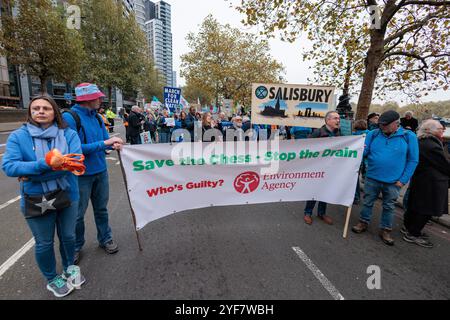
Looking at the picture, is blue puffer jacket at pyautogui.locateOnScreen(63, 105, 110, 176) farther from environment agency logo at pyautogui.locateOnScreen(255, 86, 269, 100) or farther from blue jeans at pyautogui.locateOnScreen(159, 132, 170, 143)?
blue jeans at pyautogui.locateOnScreen(159, 132, 170, 143)

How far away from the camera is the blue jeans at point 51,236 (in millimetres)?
2141

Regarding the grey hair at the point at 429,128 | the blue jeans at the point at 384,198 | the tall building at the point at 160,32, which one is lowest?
the blue jeans at the point at 384,198

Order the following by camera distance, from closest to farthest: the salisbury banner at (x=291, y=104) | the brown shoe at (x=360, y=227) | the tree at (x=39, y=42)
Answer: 1. the brown shoe at (x=360, y=227)
2. the salisbury banner at (x=291, y=104)
3. the tree at (x=39, y=42)

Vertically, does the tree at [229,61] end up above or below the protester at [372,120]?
above

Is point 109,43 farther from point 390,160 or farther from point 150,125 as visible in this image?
point 390,160

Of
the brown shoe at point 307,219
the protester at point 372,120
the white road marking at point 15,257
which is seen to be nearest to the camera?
the white road marking at point 15,257

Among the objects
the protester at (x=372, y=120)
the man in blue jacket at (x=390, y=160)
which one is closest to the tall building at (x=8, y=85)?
the protester at (x=372, y=120)

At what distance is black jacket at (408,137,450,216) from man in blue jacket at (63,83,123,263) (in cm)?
427

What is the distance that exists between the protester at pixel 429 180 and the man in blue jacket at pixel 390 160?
287 mm

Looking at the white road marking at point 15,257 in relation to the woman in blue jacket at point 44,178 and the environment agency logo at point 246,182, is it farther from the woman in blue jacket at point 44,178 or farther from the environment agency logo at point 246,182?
the environment agency logo at point 246,182

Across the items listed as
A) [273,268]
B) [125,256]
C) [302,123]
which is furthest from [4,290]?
[302,123]

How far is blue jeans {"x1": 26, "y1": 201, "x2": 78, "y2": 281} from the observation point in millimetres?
2141

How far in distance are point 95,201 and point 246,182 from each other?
2013 millimetres

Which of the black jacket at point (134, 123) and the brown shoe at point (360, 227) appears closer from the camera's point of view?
the brown shoe at point (360, 227)
